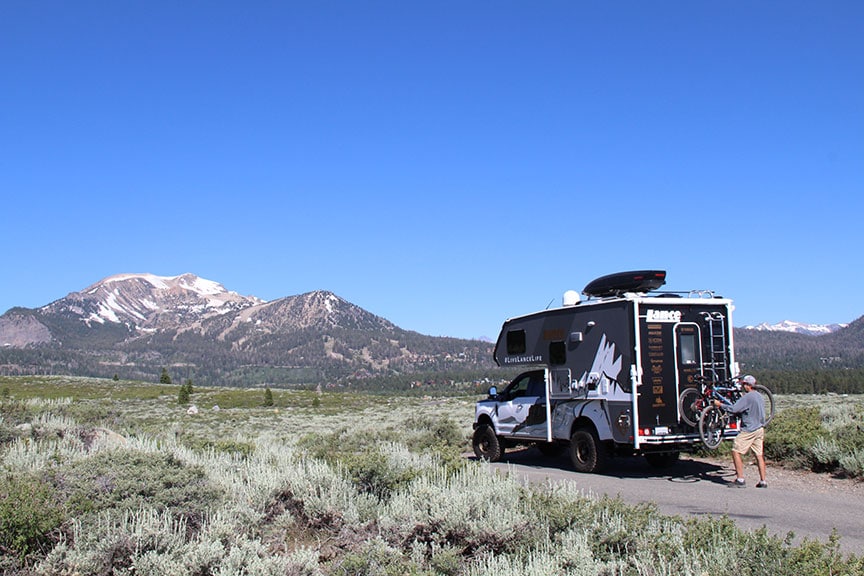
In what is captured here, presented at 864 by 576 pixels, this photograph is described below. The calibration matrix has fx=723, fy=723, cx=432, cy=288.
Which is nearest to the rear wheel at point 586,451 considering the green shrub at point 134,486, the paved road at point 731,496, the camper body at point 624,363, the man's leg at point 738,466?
the camper body at point 624,363

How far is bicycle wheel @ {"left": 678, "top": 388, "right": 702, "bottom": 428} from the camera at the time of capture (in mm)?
11820

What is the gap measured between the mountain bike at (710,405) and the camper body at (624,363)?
145 mm

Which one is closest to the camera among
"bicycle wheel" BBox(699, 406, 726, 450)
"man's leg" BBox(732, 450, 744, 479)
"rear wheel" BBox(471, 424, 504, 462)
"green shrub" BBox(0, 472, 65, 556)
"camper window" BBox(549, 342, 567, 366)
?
"green shrub" BBox(0, 472, 65, 556)

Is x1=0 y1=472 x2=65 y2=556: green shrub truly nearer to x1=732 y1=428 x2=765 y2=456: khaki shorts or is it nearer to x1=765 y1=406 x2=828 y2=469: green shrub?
→ x1=732 y1=428 x2=765 y2=456: khaki shorts

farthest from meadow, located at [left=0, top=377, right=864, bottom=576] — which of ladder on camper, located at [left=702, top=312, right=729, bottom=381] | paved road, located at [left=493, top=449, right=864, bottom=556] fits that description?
ladder on camper, located at [left=702, top=312, right=729, bottom=381]

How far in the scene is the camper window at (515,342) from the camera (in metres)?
14.7

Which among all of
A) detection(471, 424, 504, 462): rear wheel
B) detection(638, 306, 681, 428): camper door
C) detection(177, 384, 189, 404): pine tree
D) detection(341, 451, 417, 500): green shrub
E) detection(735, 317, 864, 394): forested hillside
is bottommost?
detection(177, 384, 189, 404): pine tree

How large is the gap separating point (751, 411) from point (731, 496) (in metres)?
1.47

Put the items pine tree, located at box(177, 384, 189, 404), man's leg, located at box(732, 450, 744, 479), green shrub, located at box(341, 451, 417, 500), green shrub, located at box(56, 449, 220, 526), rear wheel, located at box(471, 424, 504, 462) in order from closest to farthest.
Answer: green shrub, located at box(56, 449, 220, 526) < green shrub, located at box(341, 451, 417, 500) < man's leg, located at box(732, 450, 744, 479) < rear wheel, located at box(471, 424, 504, 462) < pine tree, located at box(177, 384, 189, 404)

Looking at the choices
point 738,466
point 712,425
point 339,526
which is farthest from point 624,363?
→ point 339,526

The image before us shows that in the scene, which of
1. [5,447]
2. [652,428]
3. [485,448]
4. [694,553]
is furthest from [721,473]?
[5,447]

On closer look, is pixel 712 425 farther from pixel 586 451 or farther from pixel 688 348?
pixel 586 451

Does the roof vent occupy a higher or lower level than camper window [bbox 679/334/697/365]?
higher

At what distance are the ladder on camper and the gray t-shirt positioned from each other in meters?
1.05
